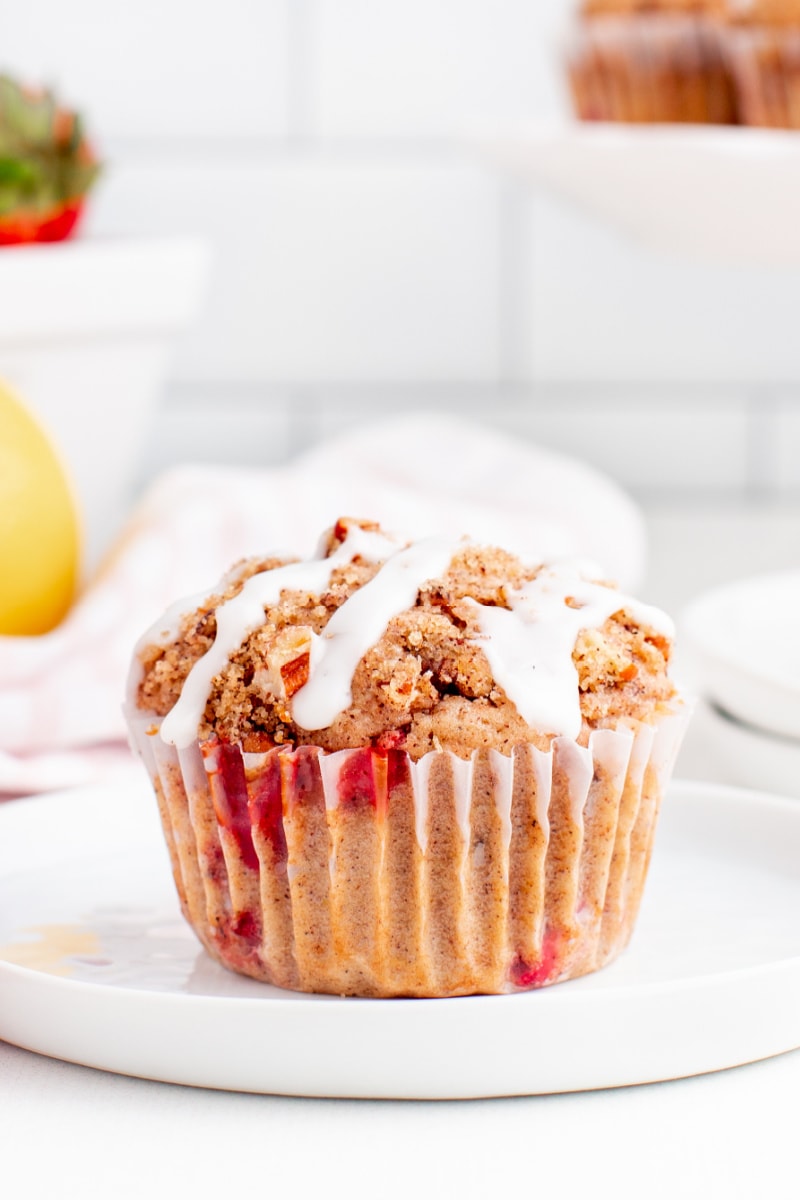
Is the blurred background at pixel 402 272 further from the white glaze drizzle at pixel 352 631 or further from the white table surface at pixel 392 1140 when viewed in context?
the white table surface at pixel 392 1140

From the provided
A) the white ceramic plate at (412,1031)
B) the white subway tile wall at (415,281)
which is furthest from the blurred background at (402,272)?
the white ceramic plate at (412,1031)

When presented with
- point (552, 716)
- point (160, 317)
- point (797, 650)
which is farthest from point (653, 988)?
point (160, 317)

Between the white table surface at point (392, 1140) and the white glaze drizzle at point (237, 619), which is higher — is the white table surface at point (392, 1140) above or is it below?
below

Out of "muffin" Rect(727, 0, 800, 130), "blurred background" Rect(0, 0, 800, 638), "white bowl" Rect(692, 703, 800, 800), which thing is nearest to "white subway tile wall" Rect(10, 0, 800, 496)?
"blurred background" Rect(0, 0, 800, 638)

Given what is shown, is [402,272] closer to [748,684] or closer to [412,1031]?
[748,684]

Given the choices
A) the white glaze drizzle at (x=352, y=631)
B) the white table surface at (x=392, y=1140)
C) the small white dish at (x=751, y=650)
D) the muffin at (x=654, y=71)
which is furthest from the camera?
the muffin at (x=654, y=71)

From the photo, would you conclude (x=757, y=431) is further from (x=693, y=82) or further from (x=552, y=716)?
(x=552, y=716)
